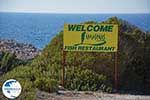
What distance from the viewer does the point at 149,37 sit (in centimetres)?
1245

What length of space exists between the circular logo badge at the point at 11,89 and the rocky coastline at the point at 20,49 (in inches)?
11.3

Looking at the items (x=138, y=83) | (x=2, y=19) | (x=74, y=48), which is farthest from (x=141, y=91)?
(x=2, y=19)

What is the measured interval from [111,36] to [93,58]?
0.31m

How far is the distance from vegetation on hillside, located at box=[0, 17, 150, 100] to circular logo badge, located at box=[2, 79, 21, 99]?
0.05m

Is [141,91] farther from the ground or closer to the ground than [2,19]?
closer to the ground

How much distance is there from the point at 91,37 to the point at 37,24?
607 millimetres

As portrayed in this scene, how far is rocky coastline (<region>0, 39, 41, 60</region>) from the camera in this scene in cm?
1254

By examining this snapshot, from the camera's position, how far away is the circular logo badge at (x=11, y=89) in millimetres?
12539

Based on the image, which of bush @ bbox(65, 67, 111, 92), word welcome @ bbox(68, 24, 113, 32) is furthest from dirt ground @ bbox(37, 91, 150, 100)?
word welcome @ bbox(68, 24, 113, 32)

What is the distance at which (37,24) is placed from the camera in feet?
41.1

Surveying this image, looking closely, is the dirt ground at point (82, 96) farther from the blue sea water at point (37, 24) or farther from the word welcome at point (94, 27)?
the word welcome at point (94, 27)

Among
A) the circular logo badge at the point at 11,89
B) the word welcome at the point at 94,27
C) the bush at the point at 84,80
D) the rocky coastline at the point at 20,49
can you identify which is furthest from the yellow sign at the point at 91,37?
the circular logo badge at the point at 11,89

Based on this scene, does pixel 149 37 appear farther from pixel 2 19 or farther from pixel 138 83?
pixel 2 19

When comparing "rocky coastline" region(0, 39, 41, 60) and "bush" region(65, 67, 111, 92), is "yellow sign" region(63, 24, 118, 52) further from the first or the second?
"rocky coastline" region(0, 39, 41, 60)
